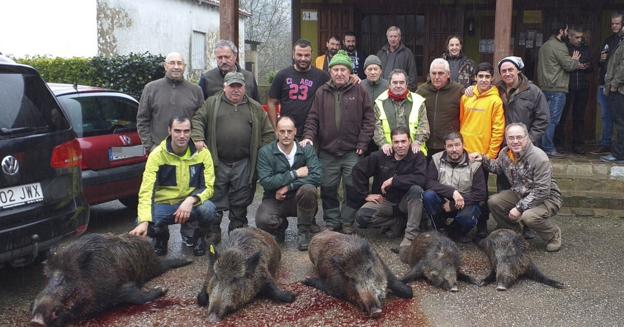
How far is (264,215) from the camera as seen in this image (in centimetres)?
670

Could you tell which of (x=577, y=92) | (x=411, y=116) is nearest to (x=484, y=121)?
(x=411, y=116)

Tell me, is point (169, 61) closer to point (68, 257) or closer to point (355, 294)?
point (68, 257)

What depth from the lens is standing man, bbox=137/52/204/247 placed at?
7.00 m

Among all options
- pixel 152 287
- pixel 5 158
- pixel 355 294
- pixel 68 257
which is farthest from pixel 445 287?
pixel 5 158

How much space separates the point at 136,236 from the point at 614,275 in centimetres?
463

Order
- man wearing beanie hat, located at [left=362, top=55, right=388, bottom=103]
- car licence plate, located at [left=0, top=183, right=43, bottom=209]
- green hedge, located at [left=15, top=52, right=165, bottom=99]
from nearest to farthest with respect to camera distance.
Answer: car licence plate, located at [left=0, top=183, right=43, bottom=209] → man wearing beanie hat, located at [left=362, top=55, right=388, bottom=103] → green hedge, located at [left=15, top=52, right=165, bottom=99]

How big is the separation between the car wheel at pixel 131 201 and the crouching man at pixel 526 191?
482 centimetres

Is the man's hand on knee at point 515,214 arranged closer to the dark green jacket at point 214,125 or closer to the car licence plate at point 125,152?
the dark green jacket at point 214,125

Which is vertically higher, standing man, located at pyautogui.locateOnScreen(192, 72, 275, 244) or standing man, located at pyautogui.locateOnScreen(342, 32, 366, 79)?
standing man, located at pyautogui.locateOnScreen(342, 32, 366, 79)

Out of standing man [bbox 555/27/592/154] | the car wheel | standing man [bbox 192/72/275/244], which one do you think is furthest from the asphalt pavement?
standing man [bbox 555/27/592/154]

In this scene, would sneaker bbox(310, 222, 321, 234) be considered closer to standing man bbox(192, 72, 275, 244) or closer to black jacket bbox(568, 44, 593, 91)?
standing man bbox(192, 72, 275, 244)

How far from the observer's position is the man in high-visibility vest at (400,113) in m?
6.97

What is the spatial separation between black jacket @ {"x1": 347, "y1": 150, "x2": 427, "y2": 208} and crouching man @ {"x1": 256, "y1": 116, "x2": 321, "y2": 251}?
478mm

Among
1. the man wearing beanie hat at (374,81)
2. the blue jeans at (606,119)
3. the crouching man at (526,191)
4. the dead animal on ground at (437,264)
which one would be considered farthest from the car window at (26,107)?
the blue jeans at (606,119)
